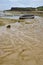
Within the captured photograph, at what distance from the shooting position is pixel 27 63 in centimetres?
523

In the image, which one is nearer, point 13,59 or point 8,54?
point 13,59

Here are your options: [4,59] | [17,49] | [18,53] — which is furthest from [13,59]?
[17,49]

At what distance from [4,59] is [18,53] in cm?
90

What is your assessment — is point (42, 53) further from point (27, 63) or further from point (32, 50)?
point (27, 63)

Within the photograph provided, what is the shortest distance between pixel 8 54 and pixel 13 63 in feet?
3.51

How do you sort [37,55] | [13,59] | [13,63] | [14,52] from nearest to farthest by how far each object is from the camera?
[13,63]
[13,59]
[37,55]
[14,52]

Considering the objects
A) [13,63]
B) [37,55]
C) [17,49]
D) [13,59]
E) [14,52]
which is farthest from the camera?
[17,49]

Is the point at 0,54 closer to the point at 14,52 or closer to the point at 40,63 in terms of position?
the point at 14,52

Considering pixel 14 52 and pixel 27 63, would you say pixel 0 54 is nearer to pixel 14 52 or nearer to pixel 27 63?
pixel 14 52

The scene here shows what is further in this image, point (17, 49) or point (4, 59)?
point (17, 49)

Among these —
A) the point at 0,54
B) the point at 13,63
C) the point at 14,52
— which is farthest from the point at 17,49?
the point at 13,63

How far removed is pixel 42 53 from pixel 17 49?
50.8 inches

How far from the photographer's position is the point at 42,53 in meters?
6.34

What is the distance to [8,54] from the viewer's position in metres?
6.21
